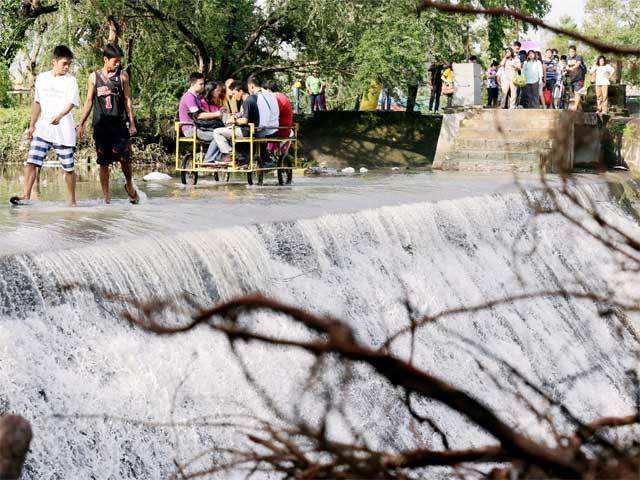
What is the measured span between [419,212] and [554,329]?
1.98 m

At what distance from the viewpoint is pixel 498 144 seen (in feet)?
65.9

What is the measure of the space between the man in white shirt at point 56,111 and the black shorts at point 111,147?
16.3 inches

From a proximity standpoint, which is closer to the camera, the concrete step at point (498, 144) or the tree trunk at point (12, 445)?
the tree trunk at point (12, 445)

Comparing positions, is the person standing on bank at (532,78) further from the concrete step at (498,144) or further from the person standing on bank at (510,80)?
the concrete step at (498,144)

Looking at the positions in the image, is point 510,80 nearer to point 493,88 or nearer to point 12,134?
point 493,88

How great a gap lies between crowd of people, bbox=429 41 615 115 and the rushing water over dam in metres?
9.16

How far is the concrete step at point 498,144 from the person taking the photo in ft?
64.9

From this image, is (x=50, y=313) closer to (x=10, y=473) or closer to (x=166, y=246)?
(x=166, y=246)

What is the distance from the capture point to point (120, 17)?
69.9 feet

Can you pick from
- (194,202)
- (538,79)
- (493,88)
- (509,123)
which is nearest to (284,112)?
(194,202)

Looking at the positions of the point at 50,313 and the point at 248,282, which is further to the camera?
the point at 248,282

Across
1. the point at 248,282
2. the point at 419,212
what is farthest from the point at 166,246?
the point at 419,212

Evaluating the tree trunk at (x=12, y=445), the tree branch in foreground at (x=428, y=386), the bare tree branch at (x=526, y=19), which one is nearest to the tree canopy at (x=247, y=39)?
the bare tree branch at (x=526, y=19)

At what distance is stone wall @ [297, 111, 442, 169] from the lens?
25562 millimetres
